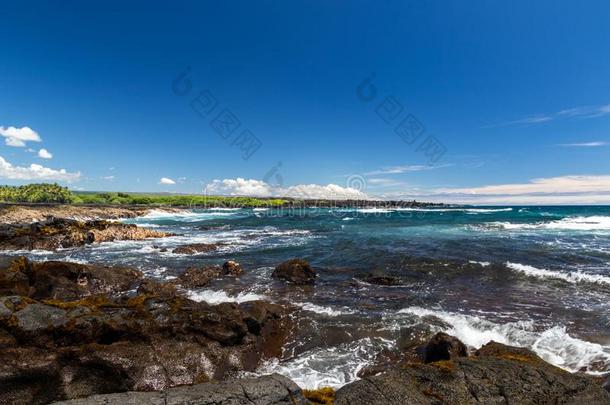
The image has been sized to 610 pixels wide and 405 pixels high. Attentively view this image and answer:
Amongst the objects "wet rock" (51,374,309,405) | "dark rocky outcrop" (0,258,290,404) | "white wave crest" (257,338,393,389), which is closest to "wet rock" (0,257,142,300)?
"dark rocky outcrop" (0,258,290,404)

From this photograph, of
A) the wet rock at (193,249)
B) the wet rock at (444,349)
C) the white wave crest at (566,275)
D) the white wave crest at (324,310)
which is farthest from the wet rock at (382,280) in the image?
the wet rock at (193,249)

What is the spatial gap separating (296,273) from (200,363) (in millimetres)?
10074

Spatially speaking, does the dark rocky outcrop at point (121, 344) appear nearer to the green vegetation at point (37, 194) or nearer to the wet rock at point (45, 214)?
the wet rock at point (45, 214)

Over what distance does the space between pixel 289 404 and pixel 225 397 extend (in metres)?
0.97

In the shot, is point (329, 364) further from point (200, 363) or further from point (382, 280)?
point (382, 280)

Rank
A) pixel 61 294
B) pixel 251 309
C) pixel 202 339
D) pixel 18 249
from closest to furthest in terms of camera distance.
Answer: pixel 202 339, pixel 251 309, pixel 61 294, pixel 18 249

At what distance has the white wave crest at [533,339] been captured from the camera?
9.60m

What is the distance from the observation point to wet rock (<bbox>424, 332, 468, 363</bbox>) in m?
8.96

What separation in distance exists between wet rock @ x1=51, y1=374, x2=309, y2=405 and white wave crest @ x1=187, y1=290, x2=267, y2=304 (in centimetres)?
1019

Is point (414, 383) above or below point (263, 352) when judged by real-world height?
above

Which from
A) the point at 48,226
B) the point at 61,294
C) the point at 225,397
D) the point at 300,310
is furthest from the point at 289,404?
the point at 48,226

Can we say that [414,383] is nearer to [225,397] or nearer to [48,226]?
[225,397]

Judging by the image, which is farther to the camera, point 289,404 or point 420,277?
point 420,277

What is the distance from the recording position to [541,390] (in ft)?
19.7
